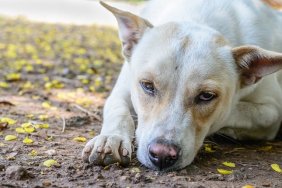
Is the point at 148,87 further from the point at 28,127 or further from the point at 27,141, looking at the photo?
the point at 28,127

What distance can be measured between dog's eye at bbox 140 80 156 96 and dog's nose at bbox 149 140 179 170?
492 mm

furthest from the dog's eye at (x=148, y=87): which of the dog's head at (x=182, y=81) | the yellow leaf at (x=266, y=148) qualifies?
the yellow leaf at (x=266, y=148)

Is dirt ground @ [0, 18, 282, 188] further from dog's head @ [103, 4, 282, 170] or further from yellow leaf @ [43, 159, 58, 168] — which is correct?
dog's head @ [103, 4, 282, 170]

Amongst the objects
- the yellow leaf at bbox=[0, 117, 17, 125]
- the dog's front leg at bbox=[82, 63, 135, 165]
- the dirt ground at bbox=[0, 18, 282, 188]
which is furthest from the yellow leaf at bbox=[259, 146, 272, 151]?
the yellow leaf at bbox=[0, 117, 17, 125]

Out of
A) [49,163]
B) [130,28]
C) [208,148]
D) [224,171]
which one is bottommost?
[49,163]

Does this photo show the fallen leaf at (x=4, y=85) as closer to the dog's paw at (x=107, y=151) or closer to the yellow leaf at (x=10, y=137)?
the yellow leaf at (x=10, y=137)

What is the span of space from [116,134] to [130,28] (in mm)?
946

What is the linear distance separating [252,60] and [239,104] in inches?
27.2

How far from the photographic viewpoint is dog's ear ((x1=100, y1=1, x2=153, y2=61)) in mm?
4441

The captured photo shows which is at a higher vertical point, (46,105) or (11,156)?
(11,156)

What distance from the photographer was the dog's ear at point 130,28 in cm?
444

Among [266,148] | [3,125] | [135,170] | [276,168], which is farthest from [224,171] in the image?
[3,125]

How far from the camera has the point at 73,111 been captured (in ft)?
19.0

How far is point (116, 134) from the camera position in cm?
411
